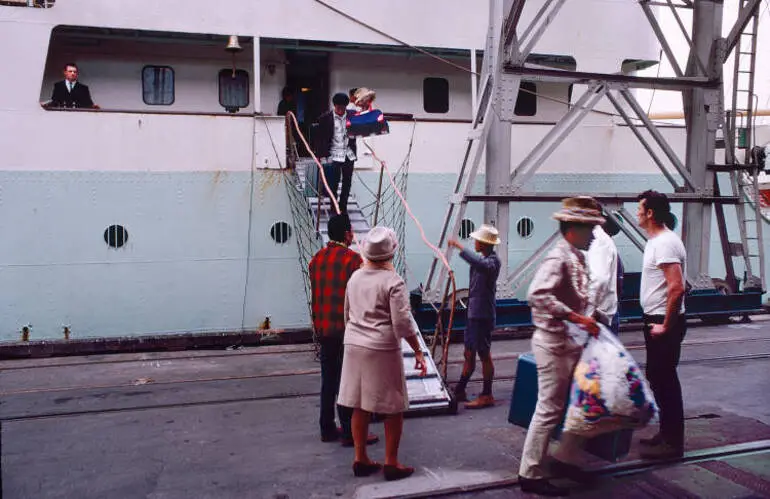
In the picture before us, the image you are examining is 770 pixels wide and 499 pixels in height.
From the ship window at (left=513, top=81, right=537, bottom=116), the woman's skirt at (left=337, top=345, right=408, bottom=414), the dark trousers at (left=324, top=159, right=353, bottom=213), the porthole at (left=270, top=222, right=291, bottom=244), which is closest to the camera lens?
the woman's skirt at (left=337, top=345, right=408, bottom=414)

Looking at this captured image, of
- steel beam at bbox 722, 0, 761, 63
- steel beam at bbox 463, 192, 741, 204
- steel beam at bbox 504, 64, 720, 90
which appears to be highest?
steel beam at bbox 722, 0, 761, 63

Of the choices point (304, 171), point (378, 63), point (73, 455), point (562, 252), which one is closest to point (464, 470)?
point (562, 252)

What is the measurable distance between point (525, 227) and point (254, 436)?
7169mm

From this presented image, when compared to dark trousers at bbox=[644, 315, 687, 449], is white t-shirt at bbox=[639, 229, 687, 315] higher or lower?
higher

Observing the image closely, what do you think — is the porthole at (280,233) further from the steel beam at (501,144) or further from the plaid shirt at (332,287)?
the plaid shirt at (332,287)

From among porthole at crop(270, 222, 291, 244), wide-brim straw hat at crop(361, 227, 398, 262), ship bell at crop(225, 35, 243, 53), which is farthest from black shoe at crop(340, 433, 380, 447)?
ship bell at crop(225, 35, 243, 53)

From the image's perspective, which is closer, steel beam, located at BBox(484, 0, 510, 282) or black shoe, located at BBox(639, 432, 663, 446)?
black shoe, located at BBox(639, 432, 663, 446)

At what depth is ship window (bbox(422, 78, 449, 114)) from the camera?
41.8 feet

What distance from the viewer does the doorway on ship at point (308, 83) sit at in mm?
13031

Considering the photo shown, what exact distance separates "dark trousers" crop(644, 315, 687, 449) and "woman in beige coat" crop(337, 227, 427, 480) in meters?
1.75

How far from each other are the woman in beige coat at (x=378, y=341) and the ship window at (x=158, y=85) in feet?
26.1

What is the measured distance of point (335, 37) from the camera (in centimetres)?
1143

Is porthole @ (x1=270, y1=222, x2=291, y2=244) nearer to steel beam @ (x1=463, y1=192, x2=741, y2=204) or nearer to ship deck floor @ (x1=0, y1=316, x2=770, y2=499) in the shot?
ship deck floor @ (x1=0, y1=316, x2=770, y2=499)

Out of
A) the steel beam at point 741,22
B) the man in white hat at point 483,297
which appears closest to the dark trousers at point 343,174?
the man in white hat at point 483,297
